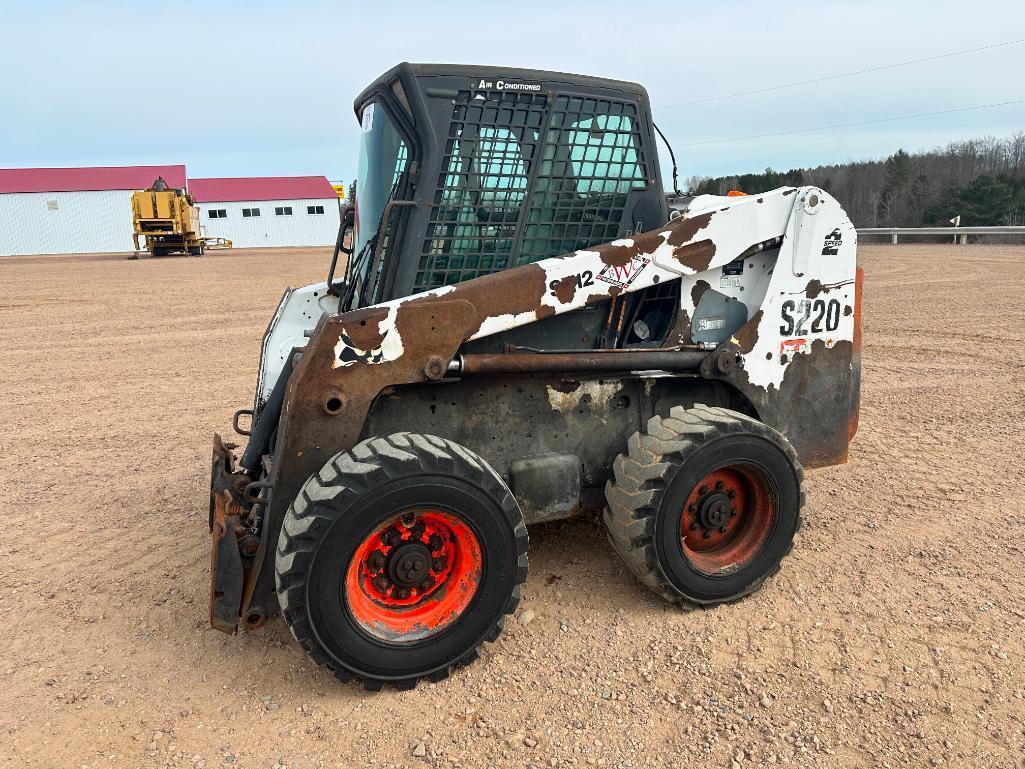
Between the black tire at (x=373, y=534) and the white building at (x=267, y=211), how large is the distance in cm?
4789

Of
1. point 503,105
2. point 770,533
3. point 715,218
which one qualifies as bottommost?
point 770,533

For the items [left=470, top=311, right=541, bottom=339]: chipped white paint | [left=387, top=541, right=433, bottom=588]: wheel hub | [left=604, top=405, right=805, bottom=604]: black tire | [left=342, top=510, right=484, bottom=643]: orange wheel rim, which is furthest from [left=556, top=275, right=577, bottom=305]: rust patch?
[left=387, top=541, right=433, bottom=588]: wheel hub

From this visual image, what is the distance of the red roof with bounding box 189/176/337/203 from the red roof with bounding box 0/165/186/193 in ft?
6.98

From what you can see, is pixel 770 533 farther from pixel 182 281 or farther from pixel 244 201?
pixel 244 201

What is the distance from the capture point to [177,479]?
553 centimetres

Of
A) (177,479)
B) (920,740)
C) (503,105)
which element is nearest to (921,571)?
(920,740)

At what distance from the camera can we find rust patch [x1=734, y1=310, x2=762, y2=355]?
12.8 ft

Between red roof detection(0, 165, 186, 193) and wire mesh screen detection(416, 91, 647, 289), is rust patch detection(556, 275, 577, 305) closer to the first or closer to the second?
wire mesh screen detection(416, 91, 647, 289)

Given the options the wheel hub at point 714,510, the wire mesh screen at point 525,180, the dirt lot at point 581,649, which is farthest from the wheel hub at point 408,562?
the wheel hub at point 714,510

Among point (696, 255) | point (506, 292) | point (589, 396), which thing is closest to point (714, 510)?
point (589, 396)

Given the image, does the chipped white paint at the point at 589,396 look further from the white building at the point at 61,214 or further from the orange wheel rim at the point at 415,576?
the white building at the point at 61,214

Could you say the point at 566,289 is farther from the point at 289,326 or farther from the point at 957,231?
the point at 957,231

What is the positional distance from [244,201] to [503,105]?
49269 mm

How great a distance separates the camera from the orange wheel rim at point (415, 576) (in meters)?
3.12
